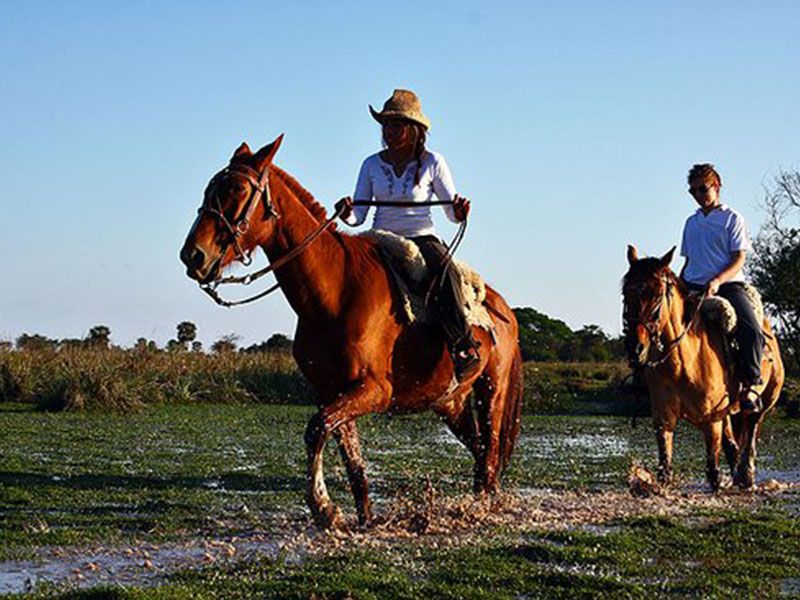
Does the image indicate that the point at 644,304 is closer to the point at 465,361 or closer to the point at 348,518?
the point at 465,361

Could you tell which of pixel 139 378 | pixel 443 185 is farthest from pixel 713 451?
pixel 139 378

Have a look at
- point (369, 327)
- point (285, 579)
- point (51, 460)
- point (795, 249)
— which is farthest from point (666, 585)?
point (795, 249)

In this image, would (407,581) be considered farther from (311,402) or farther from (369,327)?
(311,402)

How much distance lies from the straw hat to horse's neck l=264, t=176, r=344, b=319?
1.26 meters

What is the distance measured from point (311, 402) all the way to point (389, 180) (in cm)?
1683

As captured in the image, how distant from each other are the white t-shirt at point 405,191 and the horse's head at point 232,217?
1.36m

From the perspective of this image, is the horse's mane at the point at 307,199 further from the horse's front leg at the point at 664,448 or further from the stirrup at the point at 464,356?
the horse's front leg at the point at 664,448

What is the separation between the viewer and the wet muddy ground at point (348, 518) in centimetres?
673

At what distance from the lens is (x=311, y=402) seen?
83.9 feet

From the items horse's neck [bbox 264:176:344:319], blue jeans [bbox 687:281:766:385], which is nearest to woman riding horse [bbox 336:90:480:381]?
horse's neck [bbox 264:176:344:319]

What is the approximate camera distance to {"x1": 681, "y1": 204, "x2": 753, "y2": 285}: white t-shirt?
11453 millimetres

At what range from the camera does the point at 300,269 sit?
8.15m

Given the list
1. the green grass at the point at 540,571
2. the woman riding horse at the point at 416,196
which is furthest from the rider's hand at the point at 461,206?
the green grass at the point at 540,571

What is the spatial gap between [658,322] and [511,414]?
1573 mm
